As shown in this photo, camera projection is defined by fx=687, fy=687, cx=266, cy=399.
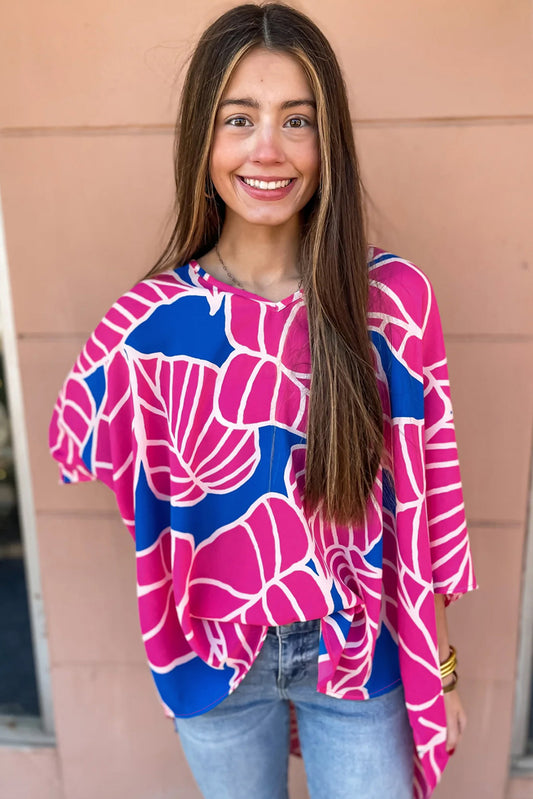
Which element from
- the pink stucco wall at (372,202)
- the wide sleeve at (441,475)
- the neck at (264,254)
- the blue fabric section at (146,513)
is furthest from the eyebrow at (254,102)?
the blue fabric section at (146,513)

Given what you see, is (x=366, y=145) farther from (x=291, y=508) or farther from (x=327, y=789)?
(x=327, y=789)

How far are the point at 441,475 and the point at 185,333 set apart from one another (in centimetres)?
49

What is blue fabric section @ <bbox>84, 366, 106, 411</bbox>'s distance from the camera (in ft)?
4.19

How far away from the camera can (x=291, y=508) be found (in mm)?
1102

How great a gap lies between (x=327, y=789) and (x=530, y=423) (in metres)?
0.89

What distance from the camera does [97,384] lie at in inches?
50.7

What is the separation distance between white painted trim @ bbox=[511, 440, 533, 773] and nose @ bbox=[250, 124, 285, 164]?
99 centimetres

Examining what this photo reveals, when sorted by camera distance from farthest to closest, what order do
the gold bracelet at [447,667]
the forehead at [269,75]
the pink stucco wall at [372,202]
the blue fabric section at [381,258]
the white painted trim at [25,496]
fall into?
the white painted trim at [25,496] → the pink stucco wall at [372,202] → the gold bracelet at [447,667] → the blue fabric section at [381,258] → the forehead at [269,75]

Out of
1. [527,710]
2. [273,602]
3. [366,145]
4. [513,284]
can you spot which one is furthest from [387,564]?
[527,710]

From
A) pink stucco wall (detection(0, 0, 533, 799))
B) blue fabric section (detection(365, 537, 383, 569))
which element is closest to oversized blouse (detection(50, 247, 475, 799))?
blue fabric section (detection(365, 537, 383, 569))

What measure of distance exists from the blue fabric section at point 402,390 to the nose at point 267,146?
31 cm

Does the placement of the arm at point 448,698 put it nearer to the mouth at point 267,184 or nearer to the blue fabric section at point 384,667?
the blue fabric section at point 384,667

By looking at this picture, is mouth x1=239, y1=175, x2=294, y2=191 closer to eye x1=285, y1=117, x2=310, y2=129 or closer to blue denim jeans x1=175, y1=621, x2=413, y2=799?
eye x1=285, y1=117, x2=310, y2=129

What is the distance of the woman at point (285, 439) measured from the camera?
42.0 inches
